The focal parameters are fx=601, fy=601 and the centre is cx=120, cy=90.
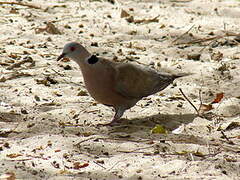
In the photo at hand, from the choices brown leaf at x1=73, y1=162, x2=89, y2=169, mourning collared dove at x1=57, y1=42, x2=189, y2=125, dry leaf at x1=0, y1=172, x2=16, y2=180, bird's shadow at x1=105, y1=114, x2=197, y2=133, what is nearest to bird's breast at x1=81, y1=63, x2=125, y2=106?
mourning collared dove at x1=57, y1=42, x2=189, y2=125

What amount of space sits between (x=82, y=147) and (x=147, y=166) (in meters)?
0.51

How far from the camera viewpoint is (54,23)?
6.95m

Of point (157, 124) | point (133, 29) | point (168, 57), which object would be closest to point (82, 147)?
point (157, 124)

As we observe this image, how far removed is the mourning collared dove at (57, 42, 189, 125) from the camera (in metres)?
4.26

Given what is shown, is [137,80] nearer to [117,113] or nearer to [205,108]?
[117,113]

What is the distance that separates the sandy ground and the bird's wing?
0.59ft

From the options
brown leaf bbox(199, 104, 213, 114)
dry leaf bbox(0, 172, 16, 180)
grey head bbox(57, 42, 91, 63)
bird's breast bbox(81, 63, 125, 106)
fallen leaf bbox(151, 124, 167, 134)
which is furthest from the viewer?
brown leaf bbox(199, 104, 213, 114)

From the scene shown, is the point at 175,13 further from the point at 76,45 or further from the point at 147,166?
the point at 147,166

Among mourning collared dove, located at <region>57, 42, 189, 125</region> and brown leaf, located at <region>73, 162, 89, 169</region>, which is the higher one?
mourning collared dove, located at <region>57, 42, 189, 125</region>

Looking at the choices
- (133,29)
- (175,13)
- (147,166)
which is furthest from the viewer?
(175,13)

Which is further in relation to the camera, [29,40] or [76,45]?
[29,40]

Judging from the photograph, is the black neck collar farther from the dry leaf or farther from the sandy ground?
the dry leaf

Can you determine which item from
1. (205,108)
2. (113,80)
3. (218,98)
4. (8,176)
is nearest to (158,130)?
(113,80)

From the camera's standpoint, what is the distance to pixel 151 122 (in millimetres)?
4422
